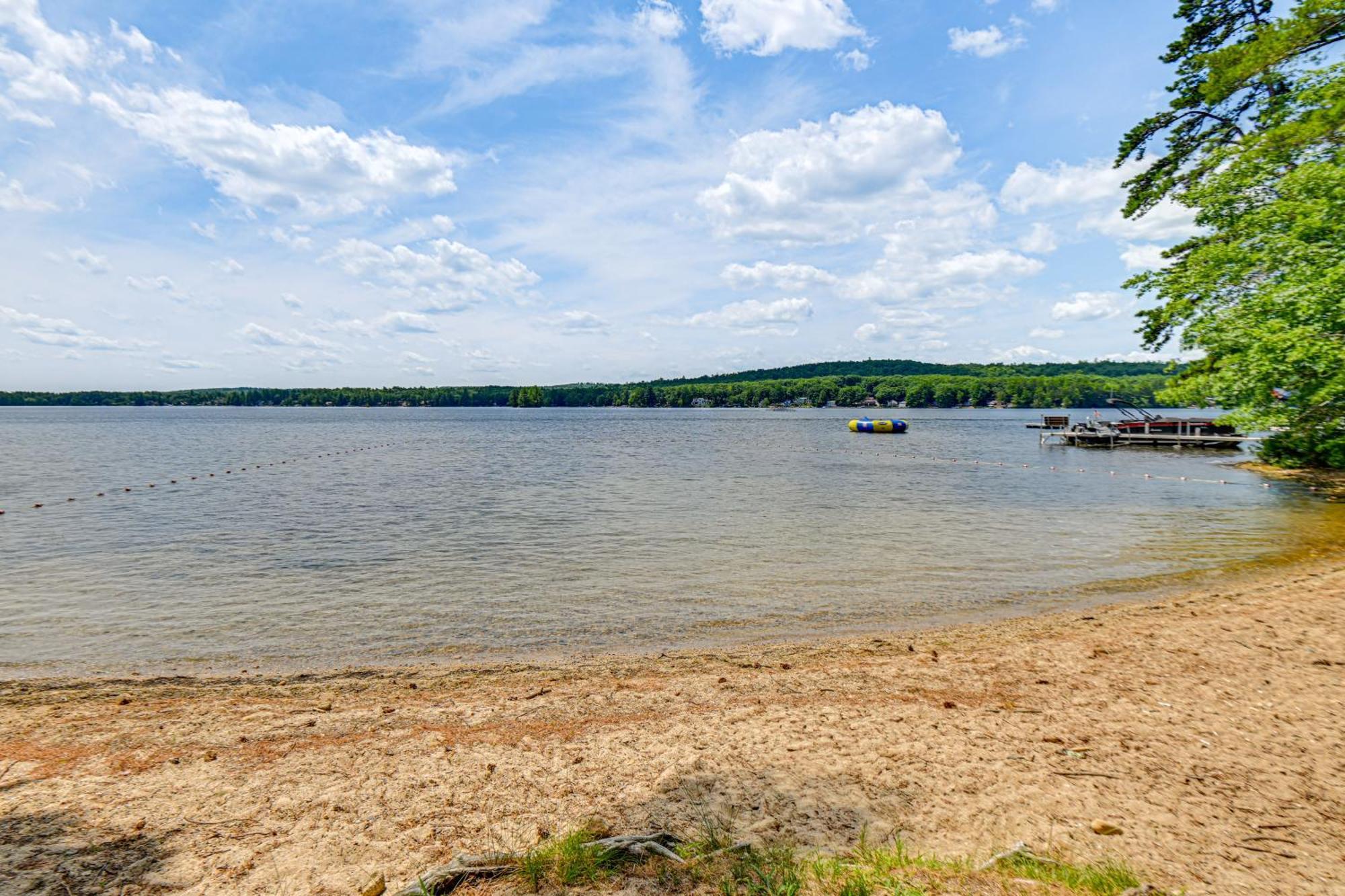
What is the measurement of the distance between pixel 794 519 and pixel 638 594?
11.9 m

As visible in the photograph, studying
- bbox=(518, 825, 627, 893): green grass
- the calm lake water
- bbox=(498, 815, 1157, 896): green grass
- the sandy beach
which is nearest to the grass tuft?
bbox=(498, 815, 1157, 896): green grass

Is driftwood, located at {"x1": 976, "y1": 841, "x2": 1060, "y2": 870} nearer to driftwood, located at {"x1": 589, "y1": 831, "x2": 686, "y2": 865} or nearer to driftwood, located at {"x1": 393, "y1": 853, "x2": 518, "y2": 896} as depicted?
driftwood, located at {"x1": 589, "y1": 831, "x2": 686, "y2": 865}

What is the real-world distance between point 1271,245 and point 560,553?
26.3 metres

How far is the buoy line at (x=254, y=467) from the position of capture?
30.2 metres

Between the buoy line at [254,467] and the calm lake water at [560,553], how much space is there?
1.82 ft

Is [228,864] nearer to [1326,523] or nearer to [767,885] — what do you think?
[767,885]

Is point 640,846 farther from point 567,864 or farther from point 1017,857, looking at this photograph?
point 1017,857

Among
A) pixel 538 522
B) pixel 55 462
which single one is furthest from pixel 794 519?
pixel 55 462

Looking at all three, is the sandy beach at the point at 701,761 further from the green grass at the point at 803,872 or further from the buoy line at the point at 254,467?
the buoy line at the point at 254,467

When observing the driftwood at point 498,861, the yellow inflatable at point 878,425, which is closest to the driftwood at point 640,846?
the driftwood at point 498,861

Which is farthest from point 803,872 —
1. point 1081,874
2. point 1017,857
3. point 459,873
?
point 459,873

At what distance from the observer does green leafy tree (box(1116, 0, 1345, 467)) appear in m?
21.4

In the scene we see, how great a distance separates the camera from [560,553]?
19.6 m

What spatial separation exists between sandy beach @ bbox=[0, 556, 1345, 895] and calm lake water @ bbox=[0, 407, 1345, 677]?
2421 mm
